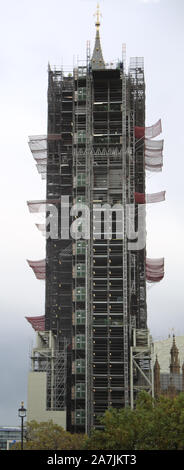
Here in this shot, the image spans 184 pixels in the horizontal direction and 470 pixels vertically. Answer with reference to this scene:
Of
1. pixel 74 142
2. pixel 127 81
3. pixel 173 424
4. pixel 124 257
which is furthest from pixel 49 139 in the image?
pixel 173 424

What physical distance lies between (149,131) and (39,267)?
29.6m

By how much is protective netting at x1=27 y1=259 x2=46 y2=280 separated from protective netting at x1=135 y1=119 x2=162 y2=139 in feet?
88.0

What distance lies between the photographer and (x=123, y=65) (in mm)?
125062

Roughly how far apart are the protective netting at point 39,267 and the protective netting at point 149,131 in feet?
88.0

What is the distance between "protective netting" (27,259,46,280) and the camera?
129m

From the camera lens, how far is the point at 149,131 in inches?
5017

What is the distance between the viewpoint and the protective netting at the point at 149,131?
12556 centimetres

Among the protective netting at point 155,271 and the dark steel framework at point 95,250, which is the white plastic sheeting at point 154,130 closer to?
the dark steel framework at point 95,250

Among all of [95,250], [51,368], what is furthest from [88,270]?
[51,368]

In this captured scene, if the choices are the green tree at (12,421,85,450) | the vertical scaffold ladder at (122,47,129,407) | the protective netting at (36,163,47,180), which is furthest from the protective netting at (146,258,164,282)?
the green tree at (12,421,85,450)

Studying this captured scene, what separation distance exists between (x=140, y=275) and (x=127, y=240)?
9.25 m

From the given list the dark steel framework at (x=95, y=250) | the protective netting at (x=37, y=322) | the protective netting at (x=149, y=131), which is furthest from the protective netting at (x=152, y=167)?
the protective netting at (x=37, y=322)

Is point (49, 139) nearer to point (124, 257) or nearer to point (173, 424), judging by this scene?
point (124, 257)

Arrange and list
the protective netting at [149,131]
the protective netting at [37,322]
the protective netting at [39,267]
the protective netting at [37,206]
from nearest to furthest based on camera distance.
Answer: the protective netting at [149,131] → the protective netting at [37,206] → the protective netting at [37,322] → the protective netting at [39,267]
